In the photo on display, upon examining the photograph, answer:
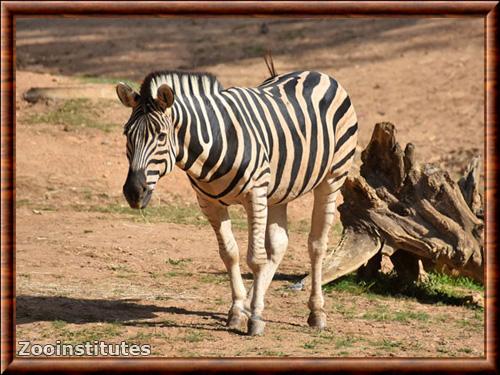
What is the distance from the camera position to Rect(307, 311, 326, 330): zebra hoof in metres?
7.92

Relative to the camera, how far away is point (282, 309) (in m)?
8.53

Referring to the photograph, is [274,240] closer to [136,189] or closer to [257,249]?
[257,249]

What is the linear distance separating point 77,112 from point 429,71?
7743 millimetres

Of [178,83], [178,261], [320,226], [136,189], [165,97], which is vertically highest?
[178,83]

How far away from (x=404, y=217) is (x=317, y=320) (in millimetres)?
2140

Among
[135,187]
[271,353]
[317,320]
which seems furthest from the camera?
[317,320]

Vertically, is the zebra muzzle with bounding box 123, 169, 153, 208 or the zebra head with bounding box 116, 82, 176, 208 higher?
the zebra head with bounding box 116, 82, 176, 208

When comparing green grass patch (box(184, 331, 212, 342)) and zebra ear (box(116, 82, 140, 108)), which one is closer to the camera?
zebra ear (box(116, 82, 140, 108))

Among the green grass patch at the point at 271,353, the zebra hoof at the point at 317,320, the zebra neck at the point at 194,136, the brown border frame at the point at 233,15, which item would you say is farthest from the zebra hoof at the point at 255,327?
the brown border frame at the point at 233,15

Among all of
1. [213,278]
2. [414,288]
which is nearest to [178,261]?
[213,278]

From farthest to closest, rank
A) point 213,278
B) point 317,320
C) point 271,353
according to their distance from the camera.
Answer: point 213,278 → point 317,320 → point 271,353

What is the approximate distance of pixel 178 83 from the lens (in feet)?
23.7

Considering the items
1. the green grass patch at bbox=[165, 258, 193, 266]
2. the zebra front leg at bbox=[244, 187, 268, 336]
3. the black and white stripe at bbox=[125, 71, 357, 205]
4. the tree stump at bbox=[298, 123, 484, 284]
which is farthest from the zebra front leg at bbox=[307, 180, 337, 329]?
the green grass patch at bbox=[165, 258, 193, 266]

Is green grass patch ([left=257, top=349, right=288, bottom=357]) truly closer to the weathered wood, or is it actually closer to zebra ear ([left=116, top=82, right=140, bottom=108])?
zebra ear ([left=116, top=82, right=140, bottom=108])
